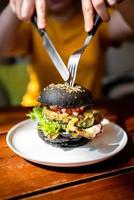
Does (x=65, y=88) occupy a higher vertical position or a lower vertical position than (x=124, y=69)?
higher

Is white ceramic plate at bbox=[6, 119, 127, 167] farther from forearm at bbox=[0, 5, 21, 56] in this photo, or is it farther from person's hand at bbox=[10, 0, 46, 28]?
forearm at bbox=[0, 5, 21, 56]

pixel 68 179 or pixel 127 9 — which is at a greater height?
pixel 127 9

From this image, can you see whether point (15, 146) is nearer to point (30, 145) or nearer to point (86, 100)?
point (30, 145)

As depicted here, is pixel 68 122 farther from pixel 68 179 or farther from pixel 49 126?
pixel 68 179

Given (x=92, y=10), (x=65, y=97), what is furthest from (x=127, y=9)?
(x=65, y=97)

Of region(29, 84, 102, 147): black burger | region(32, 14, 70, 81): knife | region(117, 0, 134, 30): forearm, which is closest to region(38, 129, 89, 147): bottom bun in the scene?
region(29, 84, 102, 147): black burger

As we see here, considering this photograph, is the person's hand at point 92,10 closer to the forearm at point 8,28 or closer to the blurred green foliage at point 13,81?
the forearm at point 8,28

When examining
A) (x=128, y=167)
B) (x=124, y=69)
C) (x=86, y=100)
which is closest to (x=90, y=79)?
(x=86, y=100)
